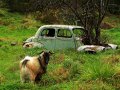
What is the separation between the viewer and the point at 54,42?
68.7 ft

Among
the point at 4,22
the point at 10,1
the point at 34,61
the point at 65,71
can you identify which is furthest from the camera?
the point at 10,1

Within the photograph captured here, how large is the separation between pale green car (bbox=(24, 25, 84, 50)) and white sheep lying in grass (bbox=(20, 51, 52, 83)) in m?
7.66

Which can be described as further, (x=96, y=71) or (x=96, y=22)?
(x=96, y=22)

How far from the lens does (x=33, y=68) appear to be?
495 inches

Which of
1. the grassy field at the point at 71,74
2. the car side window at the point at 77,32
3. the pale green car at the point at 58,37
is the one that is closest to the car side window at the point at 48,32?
the pale green car at the point at 58,37

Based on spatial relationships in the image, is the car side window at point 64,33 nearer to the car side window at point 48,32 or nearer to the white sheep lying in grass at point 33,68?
the car side window at point 48,32

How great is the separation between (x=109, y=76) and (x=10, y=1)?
35055 millimetres

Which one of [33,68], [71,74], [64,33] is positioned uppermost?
[64,33]

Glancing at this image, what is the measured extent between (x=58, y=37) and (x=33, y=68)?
27.6 feet

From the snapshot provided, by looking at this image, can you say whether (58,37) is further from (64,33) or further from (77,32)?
(77,32)

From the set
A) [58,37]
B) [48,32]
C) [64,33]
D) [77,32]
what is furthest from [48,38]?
[77,32]

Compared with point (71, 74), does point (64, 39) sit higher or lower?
higher

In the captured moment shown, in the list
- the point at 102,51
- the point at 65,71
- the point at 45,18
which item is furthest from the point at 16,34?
the point at 65,71

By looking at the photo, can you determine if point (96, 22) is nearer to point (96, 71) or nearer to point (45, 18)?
point (96, 71)
